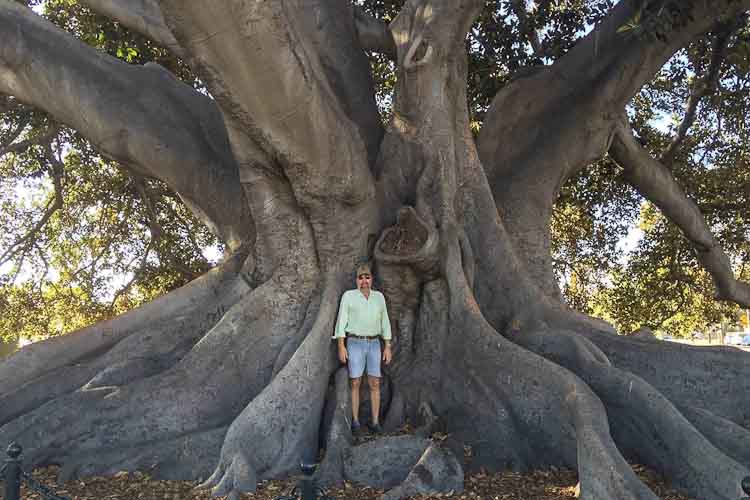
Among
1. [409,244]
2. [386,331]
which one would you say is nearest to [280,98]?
[409,244]

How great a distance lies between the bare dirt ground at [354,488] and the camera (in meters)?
4.30

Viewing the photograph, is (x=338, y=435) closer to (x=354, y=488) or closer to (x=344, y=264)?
(x=354, y=488)

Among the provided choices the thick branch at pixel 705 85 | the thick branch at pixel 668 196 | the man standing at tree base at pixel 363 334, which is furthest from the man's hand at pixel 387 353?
the thick branch at pixel 705 85

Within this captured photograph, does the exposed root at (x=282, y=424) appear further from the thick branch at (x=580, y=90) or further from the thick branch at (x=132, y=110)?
the thick branch at (x=580, y=90)

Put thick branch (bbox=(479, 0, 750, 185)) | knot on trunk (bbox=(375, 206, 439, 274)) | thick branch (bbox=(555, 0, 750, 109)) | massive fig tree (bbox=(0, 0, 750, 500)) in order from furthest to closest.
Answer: thick branch (bbox=(479, 0, 750, 185)) < thick branch (bbox=(555, 0, 750, 109)) < knot on trunk (bbox=(375, 206, 439, 274)) < massive fig tree (bbox=(0, 0, 750, 500))

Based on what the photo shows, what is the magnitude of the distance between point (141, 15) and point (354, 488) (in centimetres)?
539

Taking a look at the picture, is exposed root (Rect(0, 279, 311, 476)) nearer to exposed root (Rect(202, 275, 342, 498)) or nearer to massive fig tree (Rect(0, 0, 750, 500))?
massive fig tree (Rect(0, 0, 750, 500))

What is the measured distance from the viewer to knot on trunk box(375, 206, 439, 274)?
5.81 m

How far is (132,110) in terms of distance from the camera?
22.6 ft

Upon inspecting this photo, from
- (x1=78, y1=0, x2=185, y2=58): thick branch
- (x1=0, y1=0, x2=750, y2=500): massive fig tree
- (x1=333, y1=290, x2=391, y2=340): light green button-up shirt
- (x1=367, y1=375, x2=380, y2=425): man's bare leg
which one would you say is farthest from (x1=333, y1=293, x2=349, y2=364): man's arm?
(x1=78, y1=0, x2=185, y2=58): thick branch

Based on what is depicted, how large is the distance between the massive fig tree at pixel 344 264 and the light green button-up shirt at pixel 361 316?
0.15 m

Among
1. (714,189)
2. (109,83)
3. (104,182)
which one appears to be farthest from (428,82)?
(104,182)

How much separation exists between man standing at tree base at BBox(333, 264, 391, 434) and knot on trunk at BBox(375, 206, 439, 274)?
1.30ft

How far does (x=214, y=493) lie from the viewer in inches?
168
